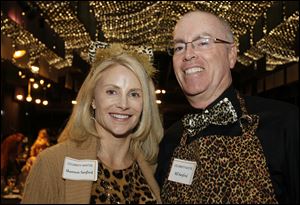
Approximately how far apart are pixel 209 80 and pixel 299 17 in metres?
4.61

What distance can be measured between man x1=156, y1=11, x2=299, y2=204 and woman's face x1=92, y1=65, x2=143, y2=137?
245 mm

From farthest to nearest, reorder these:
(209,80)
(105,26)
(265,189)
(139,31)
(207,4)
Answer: (139,31)
(105,26)
(207,4)
(209,80)
(265,189)

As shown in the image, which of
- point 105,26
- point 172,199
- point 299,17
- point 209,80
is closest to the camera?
point 172,199

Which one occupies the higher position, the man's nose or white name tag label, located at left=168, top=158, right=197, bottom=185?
the man's nose

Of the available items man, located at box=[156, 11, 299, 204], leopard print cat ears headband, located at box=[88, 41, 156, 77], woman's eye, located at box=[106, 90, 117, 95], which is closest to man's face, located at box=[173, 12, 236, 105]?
man, located at box=[156, 11, 299, 204]

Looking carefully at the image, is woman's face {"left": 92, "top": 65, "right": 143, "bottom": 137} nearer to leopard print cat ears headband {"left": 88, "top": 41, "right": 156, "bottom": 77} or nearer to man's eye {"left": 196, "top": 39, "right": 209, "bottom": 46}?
leopard print cat ears headband {"left": 88, "top": 41, "right": 156, "bottom": 77}

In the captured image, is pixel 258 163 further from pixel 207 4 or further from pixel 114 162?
pixel 207 4

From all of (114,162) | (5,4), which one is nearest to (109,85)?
(114,162)

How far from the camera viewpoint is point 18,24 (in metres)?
6.30

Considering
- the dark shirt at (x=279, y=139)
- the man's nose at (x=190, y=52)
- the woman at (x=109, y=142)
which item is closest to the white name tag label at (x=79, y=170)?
the woman at (x=109, y=142)

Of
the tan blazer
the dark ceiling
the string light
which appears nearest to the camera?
the tan blazer

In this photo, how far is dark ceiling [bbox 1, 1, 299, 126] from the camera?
5.75 meters

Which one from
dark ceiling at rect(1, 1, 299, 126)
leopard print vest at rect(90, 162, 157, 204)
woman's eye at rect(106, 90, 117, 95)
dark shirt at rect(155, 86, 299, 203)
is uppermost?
dark ceiling at rect(1, 1, 299, 126)

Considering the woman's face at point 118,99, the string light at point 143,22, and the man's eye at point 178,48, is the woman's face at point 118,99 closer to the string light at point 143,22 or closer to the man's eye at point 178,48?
the man's eye at point 178,48
